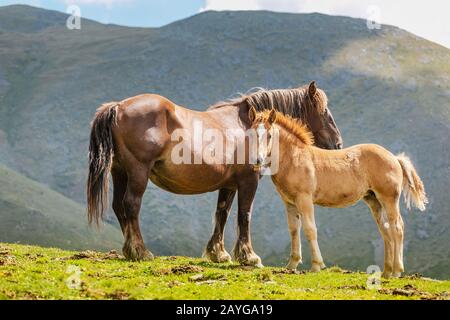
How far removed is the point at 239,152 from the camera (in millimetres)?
16625

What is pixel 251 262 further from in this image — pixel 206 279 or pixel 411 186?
pixel 411 186

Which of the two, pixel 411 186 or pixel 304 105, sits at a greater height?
pixel 304 105

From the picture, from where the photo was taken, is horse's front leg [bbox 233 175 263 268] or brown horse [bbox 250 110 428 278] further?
horse's front leg [bbox 233 175 263 268]

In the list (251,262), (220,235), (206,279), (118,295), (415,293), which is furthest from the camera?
(220,235)

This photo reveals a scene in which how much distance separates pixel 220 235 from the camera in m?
17.2

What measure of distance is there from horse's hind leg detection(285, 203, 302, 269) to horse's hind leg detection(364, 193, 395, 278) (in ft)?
6.61

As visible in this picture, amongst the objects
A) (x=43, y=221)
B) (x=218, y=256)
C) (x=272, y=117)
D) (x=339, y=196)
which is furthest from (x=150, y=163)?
(x=43, y=221)

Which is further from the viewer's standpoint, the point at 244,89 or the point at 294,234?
the point at 244,89

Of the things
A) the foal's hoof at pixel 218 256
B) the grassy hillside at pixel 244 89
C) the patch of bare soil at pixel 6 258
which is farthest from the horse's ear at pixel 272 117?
the grassy hillside at pixel 244 89

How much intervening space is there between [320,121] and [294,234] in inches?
176

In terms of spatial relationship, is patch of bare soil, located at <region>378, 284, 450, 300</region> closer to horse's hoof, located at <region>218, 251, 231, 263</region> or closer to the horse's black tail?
horse's hoof, located at <region>218, 251, 231, 263</region>

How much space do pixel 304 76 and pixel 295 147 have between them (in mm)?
100542

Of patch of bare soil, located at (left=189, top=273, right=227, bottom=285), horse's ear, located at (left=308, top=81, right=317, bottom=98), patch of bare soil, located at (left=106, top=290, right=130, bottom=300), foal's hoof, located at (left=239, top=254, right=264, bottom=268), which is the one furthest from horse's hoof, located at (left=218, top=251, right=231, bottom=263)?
patch of bare soil, located at (left=106, top=290, right=130, bottom=300)

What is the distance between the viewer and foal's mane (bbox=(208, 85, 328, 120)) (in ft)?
59.2
